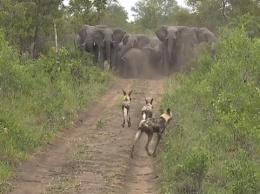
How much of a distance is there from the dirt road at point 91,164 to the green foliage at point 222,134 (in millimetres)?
652

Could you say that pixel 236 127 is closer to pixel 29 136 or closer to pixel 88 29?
pixel 29 136

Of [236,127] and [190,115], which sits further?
[190,115]

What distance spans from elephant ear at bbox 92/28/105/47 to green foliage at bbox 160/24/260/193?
14.0 m

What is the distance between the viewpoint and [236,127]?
1001cm

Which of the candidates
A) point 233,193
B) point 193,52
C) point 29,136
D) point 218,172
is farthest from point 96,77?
point 233,193

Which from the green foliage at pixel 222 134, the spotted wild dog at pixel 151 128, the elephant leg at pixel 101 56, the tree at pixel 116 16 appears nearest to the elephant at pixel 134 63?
the elephant leg at pixel 101 56

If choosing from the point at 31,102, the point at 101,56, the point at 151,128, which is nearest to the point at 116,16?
the point at 101,56

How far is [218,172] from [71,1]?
2067 centimetres

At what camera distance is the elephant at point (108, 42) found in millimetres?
29875

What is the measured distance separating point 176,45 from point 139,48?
2.14 metres

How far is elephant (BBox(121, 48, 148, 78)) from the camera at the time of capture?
29.4 m

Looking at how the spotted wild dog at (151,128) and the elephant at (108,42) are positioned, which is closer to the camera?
the spotted wild dog at (151,128)

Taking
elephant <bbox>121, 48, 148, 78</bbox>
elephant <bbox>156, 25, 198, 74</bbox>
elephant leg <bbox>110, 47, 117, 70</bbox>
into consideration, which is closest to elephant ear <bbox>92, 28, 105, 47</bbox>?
elephant leg <bbox>110, 47, 117, 70</bbox>

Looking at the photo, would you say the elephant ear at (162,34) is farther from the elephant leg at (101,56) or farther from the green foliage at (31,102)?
the green foliage at (31,102)
